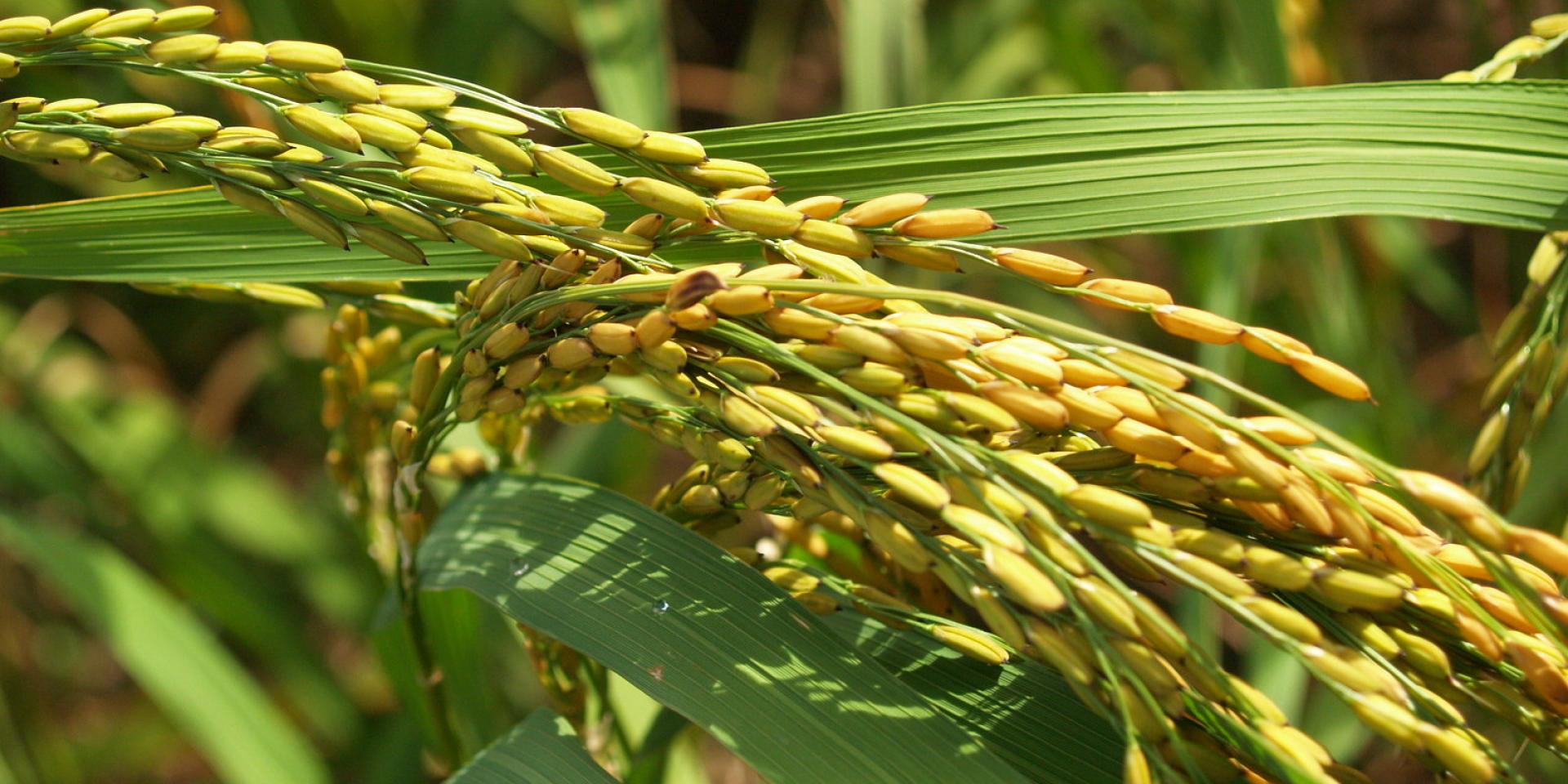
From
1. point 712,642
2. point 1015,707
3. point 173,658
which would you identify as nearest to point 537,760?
point 712,642

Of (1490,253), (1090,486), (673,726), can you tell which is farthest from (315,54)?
(1490,253)

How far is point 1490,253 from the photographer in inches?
108

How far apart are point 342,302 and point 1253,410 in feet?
6.36

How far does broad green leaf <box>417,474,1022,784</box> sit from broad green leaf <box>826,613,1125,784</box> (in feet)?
0.23

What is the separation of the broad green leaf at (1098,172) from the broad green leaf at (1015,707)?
0.37 meters

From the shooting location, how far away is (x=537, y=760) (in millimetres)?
849

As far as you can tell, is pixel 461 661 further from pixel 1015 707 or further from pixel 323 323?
pixel 323 323

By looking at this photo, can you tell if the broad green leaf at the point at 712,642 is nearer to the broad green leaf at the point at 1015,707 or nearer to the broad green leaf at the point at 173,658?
the broad green leaf at the point at 1015,707

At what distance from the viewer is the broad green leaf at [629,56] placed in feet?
5.16

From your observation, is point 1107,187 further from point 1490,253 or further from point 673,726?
point 1490,253

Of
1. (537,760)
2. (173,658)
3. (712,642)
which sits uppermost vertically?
(712,642)

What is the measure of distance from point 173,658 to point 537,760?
96cm

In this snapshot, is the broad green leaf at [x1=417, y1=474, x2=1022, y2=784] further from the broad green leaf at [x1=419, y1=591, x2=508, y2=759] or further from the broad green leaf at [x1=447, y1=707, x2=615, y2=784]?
the broad green leaf at [x1=419, y1=591, x2=508, y2=759]

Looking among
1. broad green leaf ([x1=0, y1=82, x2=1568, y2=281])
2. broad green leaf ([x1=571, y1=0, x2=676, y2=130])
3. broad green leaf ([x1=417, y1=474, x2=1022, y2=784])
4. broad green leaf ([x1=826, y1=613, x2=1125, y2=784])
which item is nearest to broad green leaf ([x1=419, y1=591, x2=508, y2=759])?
broad green leaf ([x1=417, y1=474, x2=1022, y2=784])
